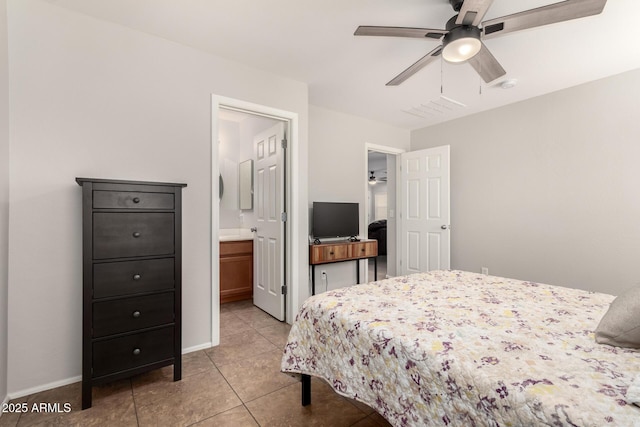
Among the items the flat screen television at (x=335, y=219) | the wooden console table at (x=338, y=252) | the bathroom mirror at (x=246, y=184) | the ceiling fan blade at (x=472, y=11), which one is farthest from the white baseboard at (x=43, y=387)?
the ceiling fan blade at (x=472, y=11)

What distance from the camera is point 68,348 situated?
6.45 ft

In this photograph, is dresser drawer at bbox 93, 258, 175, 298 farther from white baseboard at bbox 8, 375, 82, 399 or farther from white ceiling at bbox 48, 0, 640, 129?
white ceiling at bbox 48, 0, 640, 129

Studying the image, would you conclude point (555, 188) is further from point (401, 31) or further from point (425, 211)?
point (401, 31)

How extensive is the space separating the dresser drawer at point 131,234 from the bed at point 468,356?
3.49ft

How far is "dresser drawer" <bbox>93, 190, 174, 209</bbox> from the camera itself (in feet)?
5.77

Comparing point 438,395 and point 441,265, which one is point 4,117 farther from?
point 441,265

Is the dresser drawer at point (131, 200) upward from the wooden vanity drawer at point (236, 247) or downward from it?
upward

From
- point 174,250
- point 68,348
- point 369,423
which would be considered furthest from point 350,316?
point 68,348

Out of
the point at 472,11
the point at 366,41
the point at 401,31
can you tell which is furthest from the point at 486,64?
the point at 366,41

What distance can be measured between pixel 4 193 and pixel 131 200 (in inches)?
27.2

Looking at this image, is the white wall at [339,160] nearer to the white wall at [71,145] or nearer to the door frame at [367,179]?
the door frame at [367,179]

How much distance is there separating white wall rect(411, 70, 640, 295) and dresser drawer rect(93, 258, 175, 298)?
3703 mm

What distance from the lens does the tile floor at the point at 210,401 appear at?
5.32 feet

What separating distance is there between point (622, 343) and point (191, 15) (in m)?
2.81
